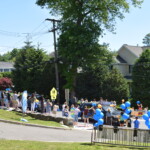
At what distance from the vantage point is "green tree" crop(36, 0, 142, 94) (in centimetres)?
3553

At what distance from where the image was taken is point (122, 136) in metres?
12.0

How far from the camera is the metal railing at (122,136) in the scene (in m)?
11.9

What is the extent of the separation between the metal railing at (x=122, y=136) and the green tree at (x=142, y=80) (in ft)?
78.3

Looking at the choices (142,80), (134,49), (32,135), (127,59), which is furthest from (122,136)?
(134,49)

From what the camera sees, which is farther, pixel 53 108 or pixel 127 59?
pixel 127 59

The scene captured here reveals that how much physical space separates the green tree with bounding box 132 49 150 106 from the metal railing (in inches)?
940

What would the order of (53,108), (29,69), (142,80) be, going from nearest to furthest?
(53,108)
(142,80)
(29,69)

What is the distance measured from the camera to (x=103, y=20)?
1475 inches

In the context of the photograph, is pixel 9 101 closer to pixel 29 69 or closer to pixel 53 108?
pixel 53 108

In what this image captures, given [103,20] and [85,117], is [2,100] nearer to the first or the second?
[85,117]

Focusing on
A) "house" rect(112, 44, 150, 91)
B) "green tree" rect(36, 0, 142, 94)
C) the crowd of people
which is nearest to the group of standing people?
the crowd of people

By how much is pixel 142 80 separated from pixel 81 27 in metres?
10.2

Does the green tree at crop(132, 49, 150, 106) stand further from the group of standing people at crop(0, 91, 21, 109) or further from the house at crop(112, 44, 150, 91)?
the group of standing people at crop(0, 91, 21, 109)

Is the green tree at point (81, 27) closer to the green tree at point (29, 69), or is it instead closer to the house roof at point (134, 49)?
the green tree at point (29, 69)
